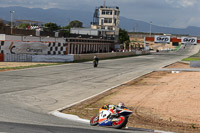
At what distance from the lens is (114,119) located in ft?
30.9

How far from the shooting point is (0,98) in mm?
14406

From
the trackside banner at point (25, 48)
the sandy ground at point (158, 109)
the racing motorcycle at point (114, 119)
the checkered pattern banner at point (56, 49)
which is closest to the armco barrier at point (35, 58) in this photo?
the trackside banner at point (25, 48)

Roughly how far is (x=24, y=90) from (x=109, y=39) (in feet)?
250

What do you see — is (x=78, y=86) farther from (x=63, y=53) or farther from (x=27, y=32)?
(x=27, y=32)

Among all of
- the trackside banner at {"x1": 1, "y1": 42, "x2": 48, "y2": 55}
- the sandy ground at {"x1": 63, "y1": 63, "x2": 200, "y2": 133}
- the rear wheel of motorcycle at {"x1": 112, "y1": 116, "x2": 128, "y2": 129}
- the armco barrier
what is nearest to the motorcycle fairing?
the rear wheel of motorcycle at {"x1": 112, "y1": 116, "x2": 128, "y2": 129}

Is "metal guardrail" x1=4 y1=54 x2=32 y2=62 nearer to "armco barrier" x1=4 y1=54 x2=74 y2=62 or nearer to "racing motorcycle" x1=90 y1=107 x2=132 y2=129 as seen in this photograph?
"armco barrier" x1=4 y1=54 x2=74 y2=62

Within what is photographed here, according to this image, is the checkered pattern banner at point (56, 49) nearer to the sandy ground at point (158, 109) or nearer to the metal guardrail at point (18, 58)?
the metal guardrail at point (18, 58)

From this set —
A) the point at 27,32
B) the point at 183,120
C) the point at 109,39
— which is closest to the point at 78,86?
the point at 183,120

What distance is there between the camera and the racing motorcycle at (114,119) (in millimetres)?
9227

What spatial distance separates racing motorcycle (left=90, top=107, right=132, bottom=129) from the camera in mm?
9227

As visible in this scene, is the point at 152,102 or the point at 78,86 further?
the point at 78,86

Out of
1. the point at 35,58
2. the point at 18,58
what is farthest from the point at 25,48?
the point at 35,58

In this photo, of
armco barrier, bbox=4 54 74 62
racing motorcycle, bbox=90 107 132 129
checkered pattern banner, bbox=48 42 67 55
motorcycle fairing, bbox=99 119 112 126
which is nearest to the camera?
racing motorcycle, bbox=90 107 132 129

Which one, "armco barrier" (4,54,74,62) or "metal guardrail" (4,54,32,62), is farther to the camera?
"armco barrier" (4,54,74,62)
